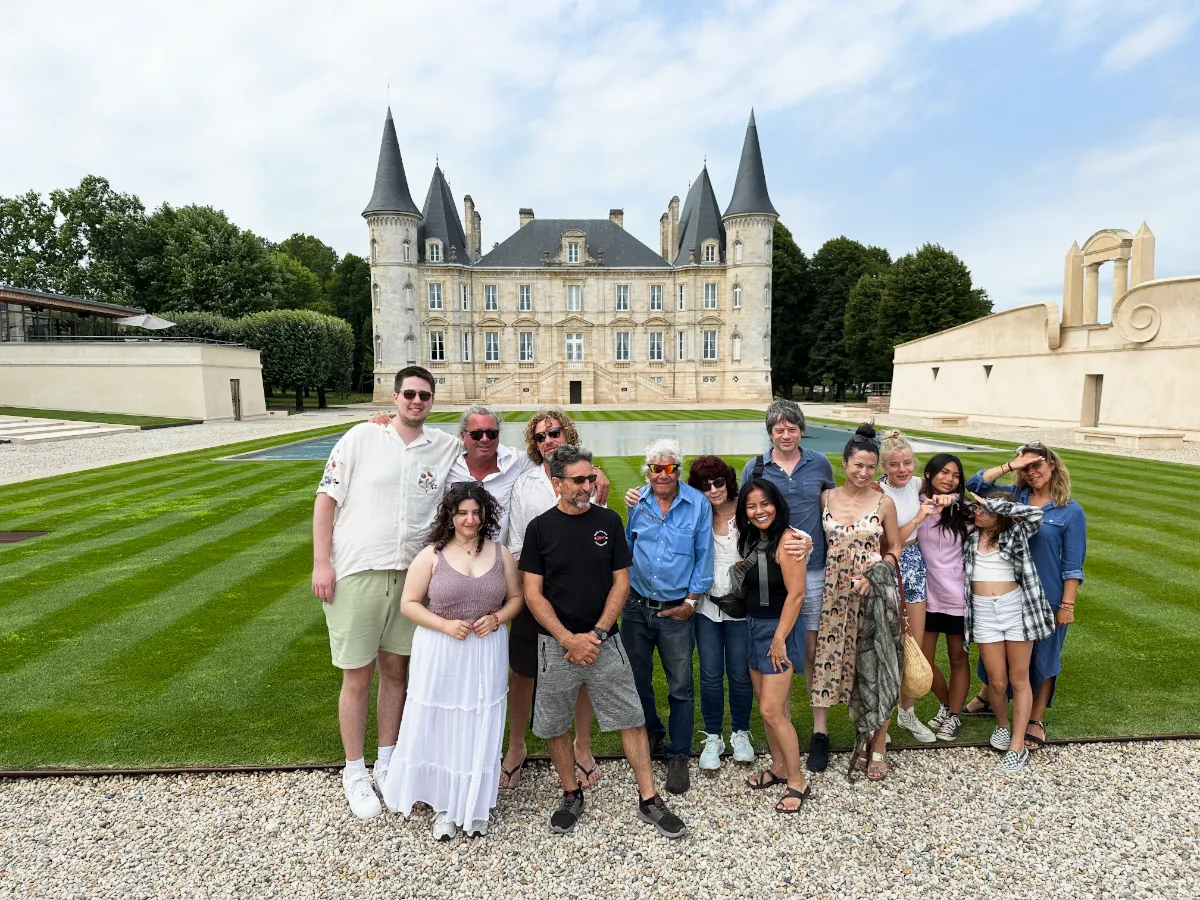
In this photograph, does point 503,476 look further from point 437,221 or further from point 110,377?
point 437,221

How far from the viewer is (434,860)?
3.66 meters

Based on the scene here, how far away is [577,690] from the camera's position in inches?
159

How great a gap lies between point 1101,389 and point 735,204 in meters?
35.0

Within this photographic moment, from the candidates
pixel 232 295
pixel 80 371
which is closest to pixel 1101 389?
pixel 80 371

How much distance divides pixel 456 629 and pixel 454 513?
2.10 ft

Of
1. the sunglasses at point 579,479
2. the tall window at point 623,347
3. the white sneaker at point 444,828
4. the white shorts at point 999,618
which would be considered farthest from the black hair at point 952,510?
the tall window at point 623,347

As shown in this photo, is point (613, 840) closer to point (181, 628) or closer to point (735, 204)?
point (181, 628)

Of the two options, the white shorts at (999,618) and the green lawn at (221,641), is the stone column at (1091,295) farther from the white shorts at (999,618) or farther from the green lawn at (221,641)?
the white shorts at (999,618)

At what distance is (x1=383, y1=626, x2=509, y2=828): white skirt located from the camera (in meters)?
3.79

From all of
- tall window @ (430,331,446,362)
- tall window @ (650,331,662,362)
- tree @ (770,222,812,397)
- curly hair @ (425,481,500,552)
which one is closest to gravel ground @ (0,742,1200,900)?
curly hair @ (425,481,500,552)

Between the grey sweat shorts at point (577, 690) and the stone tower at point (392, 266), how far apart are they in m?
53.8

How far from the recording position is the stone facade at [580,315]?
58.1 m

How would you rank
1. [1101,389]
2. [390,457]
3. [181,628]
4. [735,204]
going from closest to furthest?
[390,457], [181,628], [1101,389], [735,204]

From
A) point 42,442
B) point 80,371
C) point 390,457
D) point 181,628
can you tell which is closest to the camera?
point 390,457
